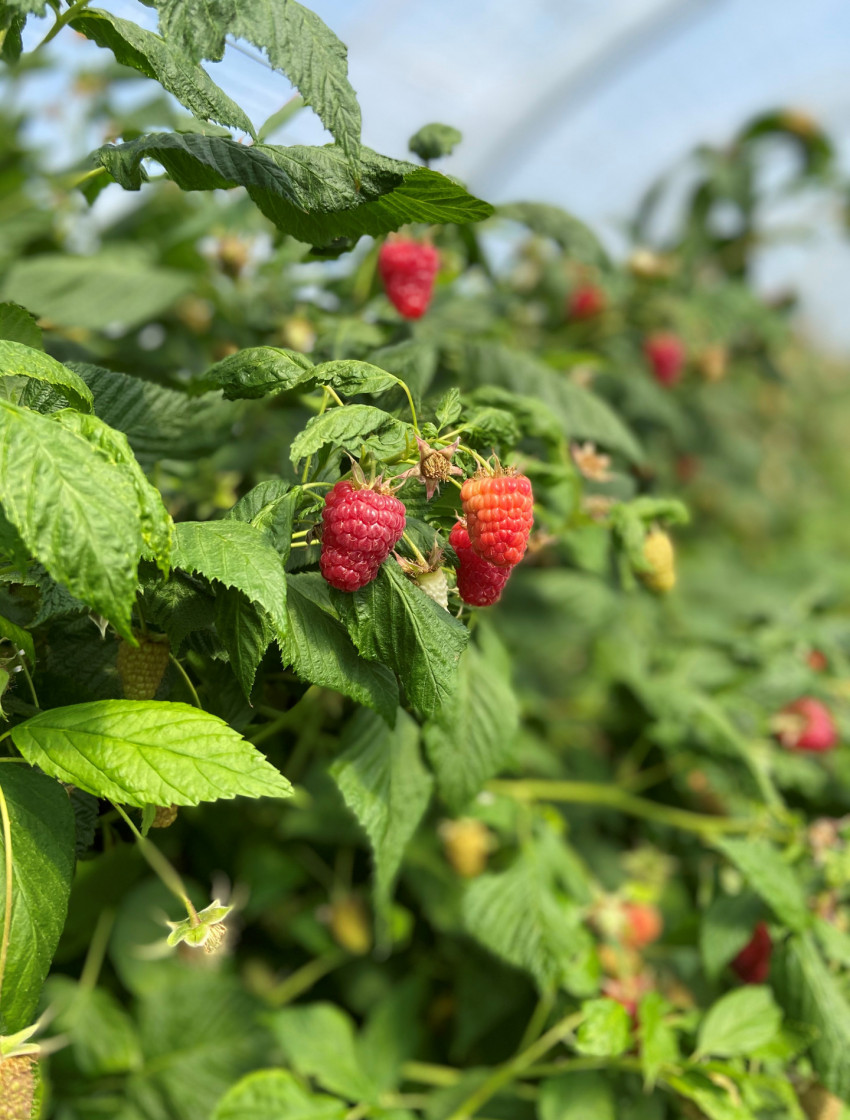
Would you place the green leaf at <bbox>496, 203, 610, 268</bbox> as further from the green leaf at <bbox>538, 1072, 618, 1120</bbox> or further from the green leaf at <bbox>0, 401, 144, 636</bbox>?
the green leaf at <bbox>538, 1072, 618, 1120</bbox>

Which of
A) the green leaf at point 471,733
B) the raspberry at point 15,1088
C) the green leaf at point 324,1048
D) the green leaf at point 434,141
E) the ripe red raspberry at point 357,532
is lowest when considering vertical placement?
the green leaf at point 324,1048

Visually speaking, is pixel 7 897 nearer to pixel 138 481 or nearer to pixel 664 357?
pixel 138 481

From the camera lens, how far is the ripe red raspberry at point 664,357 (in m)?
1.42

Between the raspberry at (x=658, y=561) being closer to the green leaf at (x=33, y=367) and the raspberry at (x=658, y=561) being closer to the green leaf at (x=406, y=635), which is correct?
the green leaf at (x=406, y=635)

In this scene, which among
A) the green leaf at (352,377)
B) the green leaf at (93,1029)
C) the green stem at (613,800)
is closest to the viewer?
the green leaf at (352,377)

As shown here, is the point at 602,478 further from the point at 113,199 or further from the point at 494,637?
the point at 113,199

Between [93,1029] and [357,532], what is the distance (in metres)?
0.67

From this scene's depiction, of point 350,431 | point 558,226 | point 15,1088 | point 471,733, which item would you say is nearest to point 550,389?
point 558,226

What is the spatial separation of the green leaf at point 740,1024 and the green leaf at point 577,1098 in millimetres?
90

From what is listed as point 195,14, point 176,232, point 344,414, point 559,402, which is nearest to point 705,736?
point 559,402

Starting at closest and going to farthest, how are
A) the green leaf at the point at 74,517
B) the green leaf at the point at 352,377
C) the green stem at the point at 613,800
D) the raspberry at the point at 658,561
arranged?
the green leaf at the point at 74,517
the green leaf at the point at 352,377
the raspberry at the point at 658,561
the green stem at the point at 613,800

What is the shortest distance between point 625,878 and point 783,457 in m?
1.62

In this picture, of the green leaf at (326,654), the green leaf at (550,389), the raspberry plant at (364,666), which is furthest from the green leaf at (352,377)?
the green leaf at (550,389)

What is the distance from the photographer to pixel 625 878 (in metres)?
1.10
